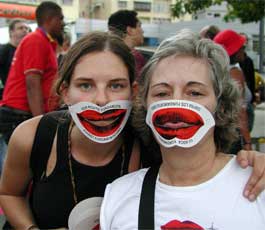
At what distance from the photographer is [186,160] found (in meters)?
1.62

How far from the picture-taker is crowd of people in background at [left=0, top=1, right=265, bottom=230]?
1540mm

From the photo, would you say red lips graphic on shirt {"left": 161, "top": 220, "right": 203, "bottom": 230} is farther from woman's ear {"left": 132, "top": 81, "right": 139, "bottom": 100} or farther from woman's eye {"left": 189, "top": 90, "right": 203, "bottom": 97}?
woman's ear {"left": 132, "top": 81, "right": 139, "bottom": 100}

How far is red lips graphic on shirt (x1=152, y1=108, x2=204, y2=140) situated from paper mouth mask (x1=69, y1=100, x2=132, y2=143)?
251mm

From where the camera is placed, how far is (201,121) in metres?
1.55

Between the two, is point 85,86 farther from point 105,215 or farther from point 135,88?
point 105,215

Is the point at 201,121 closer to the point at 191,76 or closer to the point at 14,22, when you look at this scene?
the point at 191,76

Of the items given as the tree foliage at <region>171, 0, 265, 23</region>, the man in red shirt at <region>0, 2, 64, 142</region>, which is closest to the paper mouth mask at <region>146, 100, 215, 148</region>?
the man in red shirt at <region>0, 2, 64, 142</region>

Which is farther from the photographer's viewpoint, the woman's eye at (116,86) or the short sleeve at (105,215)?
the woman's eye at (116,86)

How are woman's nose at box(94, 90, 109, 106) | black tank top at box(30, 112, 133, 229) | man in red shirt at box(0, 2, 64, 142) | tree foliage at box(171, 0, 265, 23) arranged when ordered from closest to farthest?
1. woman's nose at box(94, 90, 109, 106)
2. black tank top at box(30, 112, 133, 229)
3. man in red shirt at box(0, 2, 64, 142)
4. tree foliage at box(171, 0, 265, 23)

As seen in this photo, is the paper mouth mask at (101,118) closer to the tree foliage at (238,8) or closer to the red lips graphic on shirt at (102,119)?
the red lips graphic on shirt at (102,119)

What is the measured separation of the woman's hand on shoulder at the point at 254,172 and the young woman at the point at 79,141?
0.47 m

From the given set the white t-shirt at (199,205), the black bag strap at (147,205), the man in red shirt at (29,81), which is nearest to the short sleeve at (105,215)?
the white t-shirt at (199,205)

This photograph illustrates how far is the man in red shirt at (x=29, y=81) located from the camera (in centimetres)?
363

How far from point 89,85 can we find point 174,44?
0.35m
